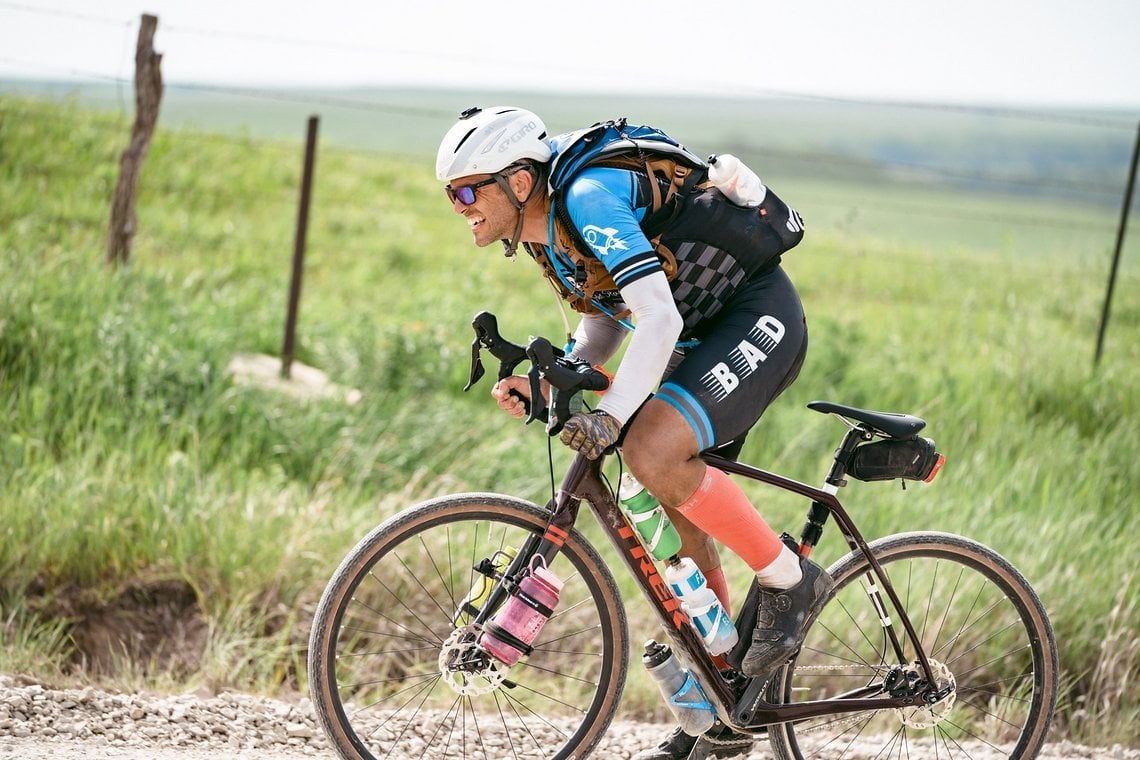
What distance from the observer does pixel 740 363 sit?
3061mm

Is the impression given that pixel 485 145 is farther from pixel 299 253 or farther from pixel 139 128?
pixel 139 128

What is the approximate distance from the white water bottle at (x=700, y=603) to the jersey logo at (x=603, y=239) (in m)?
0.98

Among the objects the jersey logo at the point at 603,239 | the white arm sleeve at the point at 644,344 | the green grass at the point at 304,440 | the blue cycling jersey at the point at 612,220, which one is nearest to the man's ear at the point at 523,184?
the blue cycling jersey at the point at 612,220

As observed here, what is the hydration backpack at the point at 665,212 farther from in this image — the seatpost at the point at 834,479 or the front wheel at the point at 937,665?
the front wheel at the point at 937,665

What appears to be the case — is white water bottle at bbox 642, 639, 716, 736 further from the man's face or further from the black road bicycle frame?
the man's face

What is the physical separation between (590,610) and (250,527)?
153 cm

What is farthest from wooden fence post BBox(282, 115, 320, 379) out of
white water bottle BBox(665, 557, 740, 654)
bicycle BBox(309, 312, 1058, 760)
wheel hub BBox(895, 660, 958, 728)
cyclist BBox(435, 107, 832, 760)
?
wheel hub BBox(895, 660, 958, 728)

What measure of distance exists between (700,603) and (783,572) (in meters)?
0.26

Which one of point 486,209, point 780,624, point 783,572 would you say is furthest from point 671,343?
point 780,624

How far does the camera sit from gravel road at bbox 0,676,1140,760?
330 centimetres

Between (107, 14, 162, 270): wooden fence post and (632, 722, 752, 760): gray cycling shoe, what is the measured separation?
4.87 m

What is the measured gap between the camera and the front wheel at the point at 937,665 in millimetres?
3434

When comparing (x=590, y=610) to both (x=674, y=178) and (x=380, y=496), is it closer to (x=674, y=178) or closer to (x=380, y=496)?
(x=380, y=496)

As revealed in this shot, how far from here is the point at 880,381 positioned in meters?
7.41
